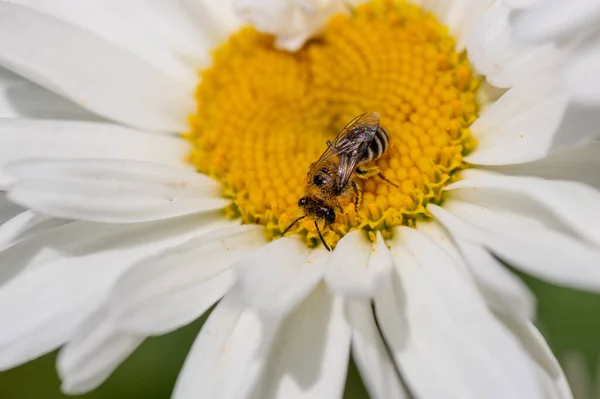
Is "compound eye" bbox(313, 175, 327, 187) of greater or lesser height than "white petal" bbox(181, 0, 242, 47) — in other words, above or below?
below

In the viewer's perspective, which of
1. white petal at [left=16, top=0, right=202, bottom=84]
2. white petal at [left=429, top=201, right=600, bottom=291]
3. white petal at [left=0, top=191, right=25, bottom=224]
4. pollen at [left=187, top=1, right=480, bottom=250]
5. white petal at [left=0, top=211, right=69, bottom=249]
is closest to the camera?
white petal at [left=429, top=201, right=600, bottom=291]

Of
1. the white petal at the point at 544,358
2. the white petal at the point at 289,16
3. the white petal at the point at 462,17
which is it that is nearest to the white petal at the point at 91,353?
the white petal at the point at 544,358

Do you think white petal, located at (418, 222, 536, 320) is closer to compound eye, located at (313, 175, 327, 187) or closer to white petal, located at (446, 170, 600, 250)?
white petal, located at (446, 170, 600, 250)

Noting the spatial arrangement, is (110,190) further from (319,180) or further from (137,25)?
(137,25)

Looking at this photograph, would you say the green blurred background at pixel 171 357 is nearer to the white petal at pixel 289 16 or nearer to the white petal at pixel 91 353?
the white petal at pixel 91 353

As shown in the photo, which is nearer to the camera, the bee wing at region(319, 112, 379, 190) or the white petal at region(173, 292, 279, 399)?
the white petal at region(173, 292, 279, 399)

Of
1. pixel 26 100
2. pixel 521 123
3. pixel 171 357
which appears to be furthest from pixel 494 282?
pixel 171 357

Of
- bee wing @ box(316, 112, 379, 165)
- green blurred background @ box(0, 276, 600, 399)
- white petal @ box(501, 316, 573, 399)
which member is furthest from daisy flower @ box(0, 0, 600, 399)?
green blurred background @ box(0, 276, 600, 399)

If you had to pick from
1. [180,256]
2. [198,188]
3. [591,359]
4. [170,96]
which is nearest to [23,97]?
[170,96]

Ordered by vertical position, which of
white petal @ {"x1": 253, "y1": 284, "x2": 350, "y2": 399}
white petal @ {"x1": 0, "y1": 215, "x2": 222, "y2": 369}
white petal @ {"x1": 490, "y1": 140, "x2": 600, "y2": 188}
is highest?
white petal @ {"x1": 490, "y1": 140, "x2": 600, "y2": 188}

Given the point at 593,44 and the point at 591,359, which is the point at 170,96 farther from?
the point at 591,359
